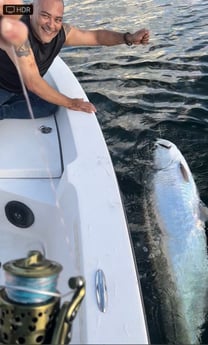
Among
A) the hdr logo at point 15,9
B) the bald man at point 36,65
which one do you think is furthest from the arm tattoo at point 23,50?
the hdr logo at point 15,9

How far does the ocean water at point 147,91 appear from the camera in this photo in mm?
3830

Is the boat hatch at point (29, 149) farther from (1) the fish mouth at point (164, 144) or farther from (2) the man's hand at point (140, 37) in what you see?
(2) the man's hand at point (140, 37)

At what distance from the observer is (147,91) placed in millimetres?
6062

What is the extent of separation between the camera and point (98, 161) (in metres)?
2.96

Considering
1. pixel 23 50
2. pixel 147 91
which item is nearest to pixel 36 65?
pixel 23 50

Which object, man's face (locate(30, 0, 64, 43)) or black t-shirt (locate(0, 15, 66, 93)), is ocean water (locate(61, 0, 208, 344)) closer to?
black t-shirt (locate(0, 15, 66, 93))

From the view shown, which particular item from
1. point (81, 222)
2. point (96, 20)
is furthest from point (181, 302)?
point (96, 20)

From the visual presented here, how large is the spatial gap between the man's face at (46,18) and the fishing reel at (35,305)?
2.23m

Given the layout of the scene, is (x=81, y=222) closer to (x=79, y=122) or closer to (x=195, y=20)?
(x=79, y=122)

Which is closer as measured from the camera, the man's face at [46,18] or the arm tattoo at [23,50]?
the arm tattoo at [23,50]

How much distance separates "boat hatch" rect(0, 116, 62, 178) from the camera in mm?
3096

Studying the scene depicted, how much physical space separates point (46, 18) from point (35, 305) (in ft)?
7.83

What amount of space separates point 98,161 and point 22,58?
937 millimetres

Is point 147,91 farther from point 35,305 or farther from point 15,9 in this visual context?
point 35,305
